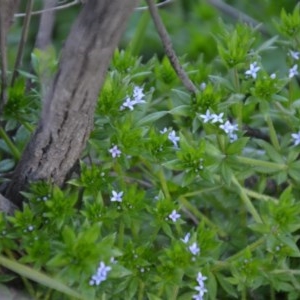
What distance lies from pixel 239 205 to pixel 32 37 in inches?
47.8

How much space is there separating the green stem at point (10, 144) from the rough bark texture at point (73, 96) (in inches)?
2.4

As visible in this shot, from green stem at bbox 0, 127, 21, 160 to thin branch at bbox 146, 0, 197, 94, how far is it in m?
0.33

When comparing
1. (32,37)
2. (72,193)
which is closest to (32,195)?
(72,193)

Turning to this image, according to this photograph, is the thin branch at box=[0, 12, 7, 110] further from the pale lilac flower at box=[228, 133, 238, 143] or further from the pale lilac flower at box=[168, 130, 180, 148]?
the pale lilac flower at box=[228, 133, 238, 143]

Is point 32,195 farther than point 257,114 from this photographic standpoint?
No

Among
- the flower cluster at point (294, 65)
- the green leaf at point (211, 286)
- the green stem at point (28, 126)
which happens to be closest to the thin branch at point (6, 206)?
the green stem at point (28, 126)

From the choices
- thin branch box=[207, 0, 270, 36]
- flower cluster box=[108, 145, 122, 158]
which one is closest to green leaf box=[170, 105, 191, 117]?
flower cluster box=[108, 145, 122, 158]

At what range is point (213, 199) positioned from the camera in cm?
173

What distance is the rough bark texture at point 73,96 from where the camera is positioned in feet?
3.92

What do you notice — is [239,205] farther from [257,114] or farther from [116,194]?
[116,194]

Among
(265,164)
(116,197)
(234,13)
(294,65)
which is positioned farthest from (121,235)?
(234,13)

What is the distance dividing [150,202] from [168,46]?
28cm

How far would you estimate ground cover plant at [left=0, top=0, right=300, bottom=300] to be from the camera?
4.53 feet

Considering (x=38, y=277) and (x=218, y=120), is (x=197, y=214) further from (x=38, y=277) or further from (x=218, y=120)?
(x=38, y=277)
